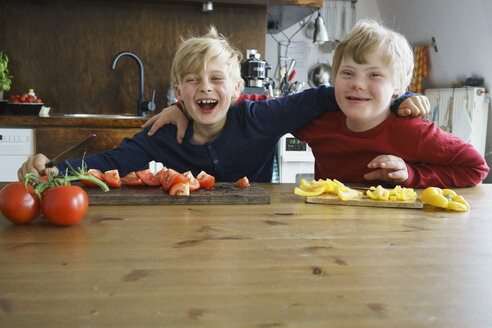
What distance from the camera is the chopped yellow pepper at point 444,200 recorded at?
3.44 feet

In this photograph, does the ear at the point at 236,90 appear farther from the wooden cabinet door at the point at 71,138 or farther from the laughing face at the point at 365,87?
the wooden cabinet door at the point at 71,138

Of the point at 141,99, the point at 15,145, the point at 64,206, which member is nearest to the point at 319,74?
the point at 141,99

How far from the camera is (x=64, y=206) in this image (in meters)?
0.81

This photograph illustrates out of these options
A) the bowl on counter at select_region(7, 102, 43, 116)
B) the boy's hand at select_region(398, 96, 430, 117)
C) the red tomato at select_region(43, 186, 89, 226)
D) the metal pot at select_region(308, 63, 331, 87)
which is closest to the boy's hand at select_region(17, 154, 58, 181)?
the red tomato at select_region(43, 186, 89, 226)

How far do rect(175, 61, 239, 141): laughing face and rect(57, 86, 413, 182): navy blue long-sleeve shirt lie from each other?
4.0 inches

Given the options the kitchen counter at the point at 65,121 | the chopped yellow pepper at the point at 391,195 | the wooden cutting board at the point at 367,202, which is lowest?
the wooden cutting board at the point at 367,202

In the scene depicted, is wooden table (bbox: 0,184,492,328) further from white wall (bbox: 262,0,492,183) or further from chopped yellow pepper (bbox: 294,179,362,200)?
white wall (bbox: 262,0,492,183)

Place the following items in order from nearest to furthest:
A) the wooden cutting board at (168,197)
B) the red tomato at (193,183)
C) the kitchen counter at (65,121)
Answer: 1. the wooden cutting board at (168,197)
2. the red tomato at (193,183)
3. the kitchen counter at (65,121)

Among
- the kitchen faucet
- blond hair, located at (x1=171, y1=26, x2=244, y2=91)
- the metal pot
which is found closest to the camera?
blond hair, located at (x1=171, y1=26, x2=244, y2=91)

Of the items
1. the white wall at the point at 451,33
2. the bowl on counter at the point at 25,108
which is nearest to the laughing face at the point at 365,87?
the bowl on counter at the point at 25,108

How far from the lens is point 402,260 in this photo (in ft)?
2.21

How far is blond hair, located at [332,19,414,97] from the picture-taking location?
1429 millimetres

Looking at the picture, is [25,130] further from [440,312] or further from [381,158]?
[440,312]

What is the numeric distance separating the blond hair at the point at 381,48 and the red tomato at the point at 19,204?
Result: 3.40 ft
